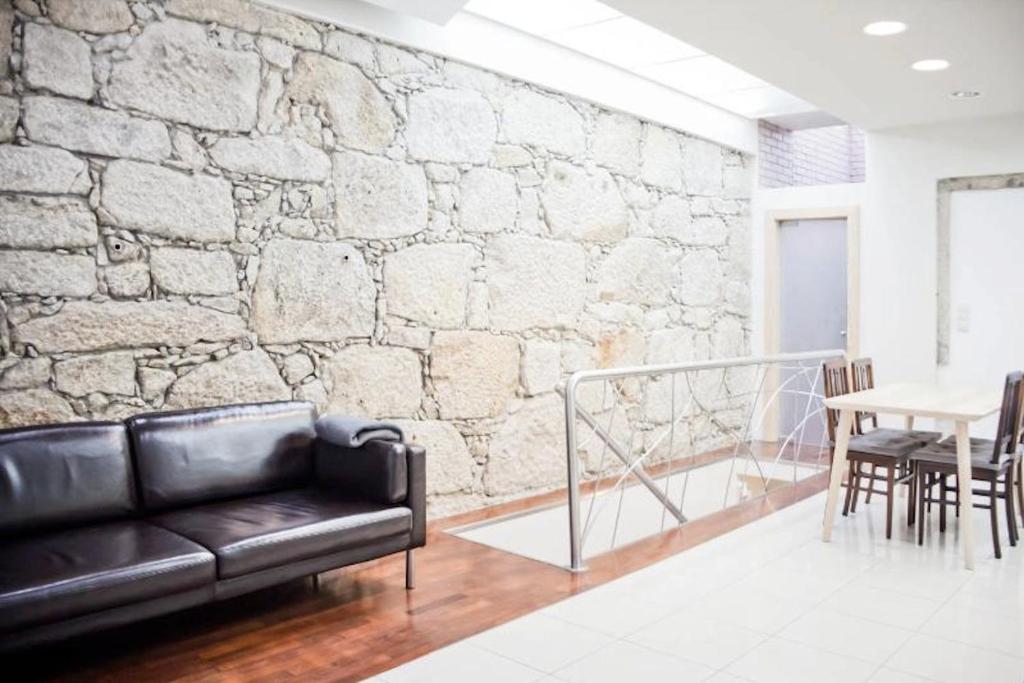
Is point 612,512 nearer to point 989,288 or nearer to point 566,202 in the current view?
point 566,202

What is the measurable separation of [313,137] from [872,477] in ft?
11.1

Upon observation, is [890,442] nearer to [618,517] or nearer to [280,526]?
[618,517]

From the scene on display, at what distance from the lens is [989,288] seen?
591 centimetres

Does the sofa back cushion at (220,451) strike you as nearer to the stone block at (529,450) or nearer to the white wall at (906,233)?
the stone block at (529,450)

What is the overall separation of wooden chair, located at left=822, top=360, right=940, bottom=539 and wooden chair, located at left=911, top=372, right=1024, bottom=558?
103 millimetres

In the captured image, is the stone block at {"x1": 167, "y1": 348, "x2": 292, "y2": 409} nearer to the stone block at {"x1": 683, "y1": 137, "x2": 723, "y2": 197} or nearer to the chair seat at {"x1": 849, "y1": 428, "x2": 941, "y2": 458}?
the chair seat at {"x1": 849, "y1": 428, "x2": 941, "y2": 458}

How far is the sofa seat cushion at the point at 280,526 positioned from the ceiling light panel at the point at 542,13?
9.25ft

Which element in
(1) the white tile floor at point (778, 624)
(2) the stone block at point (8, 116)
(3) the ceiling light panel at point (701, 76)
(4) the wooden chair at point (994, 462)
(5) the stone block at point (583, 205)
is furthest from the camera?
(3) the ceiling light panel at point (701, 76)

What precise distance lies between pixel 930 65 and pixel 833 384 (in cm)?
179

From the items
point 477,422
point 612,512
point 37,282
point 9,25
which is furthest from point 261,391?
point 612,512

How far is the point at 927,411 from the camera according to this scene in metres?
3.81

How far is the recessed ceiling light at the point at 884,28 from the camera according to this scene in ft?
12.4

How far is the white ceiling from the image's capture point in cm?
357

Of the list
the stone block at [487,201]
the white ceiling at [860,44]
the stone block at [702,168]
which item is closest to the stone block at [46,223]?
the stone block at [487,201]
